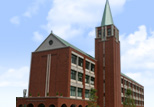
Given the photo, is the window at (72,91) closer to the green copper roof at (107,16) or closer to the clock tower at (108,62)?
the clock tower at (108,62)

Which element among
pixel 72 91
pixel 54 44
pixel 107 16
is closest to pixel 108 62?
pixel 107 16

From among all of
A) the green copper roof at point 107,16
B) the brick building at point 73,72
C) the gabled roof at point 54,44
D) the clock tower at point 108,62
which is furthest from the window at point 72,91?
the green copper roof at point 107,16

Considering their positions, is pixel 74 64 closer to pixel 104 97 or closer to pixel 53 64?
pixel 53 64

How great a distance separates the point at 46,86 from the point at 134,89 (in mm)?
57092

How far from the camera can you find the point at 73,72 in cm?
4741

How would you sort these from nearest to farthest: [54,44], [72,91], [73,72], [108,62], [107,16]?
[72,91] < [73,72] < [54,44] < [108,62] < [107,16]

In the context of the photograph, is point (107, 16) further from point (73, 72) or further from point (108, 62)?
point (73, 72)

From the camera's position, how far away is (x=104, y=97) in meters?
56.7

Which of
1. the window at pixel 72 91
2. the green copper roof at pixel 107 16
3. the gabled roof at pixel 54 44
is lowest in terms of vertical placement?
the window at pixel 72 91

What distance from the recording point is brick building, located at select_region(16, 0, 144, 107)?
4416 centimetres

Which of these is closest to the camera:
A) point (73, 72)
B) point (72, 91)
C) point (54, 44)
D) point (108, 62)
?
point (72, 91)

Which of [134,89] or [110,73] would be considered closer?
[110,73]

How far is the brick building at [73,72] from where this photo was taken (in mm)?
44156

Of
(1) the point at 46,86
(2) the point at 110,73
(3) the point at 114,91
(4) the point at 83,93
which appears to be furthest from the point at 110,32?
(1) the point at 46,86
